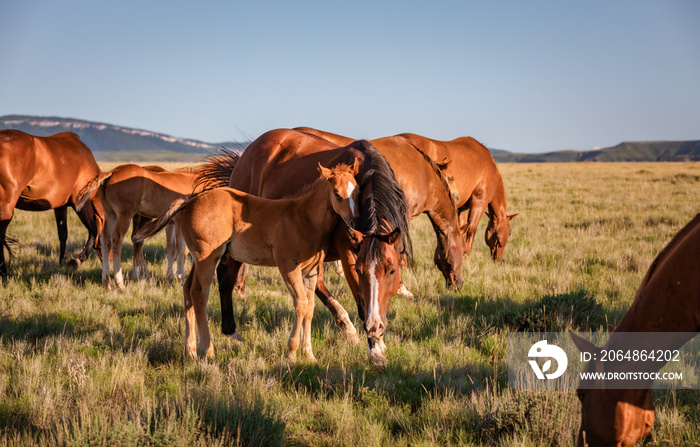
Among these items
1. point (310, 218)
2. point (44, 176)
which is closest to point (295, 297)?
point (310, 218)

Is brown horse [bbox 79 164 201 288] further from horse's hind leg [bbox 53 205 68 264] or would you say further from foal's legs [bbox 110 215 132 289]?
horse's hind leg [bbox 53 205 68 264]

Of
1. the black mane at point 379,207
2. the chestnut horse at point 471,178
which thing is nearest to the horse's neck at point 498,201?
the chestnut horse at point 471,178

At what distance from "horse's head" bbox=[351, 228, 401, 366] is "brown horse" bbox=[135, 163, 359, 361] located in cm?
63

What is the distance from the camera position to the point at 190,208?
4594 mm

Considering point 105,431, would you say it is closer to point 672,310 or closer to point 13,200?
point 672,310

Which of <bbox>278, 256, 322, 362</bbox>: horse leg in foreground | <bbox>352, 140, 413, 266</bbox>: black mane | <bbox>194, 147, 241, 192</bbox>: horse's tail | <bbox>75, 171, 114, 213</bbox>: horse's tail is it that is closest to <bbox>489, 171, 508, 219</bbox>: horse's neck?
<bbox>194, 147, 241, 192</bbox>: horse's tail

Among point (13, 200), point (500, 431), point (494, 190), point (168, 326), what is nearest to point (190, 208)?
point (168, 326)

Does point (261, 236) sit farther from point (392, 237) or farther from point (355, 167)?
point (392, 237)

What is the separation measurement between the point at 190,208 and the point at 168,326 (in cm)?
167

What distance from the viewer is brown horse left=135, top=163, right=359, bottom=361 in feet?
14.5

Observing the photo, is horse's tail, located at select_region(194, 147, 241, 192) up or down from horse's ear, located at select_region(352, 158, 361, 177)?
down

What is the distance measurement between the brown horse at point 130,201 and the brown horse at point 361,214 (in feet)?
8.28

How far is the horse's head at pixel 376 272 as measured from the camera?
12.4 feet

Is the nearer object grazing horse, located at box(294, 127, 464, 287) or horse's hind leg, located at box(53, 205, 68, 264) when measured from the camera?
grazing horse, located at box(294, 127, 464, 287)
